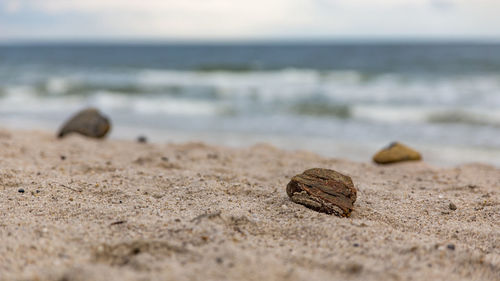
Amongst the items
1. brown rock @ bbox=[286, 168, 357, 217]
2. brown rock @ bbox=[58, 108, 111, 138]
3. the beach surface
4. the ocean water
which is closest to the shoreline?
the ocean water

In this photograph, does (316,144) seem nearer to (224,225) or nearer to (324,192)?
(324,192)

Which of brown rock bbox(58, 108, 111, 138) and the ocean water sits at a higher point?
brown rock bbox(58, 108, 111, 138)

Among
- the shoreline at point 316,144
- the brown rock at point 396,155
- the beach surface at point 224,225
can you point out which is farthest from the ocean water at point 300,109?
the beach surface at point 224,225

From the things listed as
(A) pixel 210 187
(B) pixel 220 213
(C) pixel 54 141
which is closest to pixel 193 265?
(B) pixel 220 213

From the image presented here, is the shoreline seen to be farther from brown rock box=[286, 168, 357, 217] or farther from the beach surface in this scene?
brown rock box=[286, 168, 357, 217]

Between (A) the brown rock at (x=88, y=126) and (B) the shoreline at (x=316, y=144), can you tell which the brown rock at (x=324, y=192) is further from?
(A) the brown rock at (x=88, y=126)

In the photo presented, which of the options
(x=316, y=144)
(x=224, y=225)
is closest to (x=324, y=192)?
(x=224, y=225)
